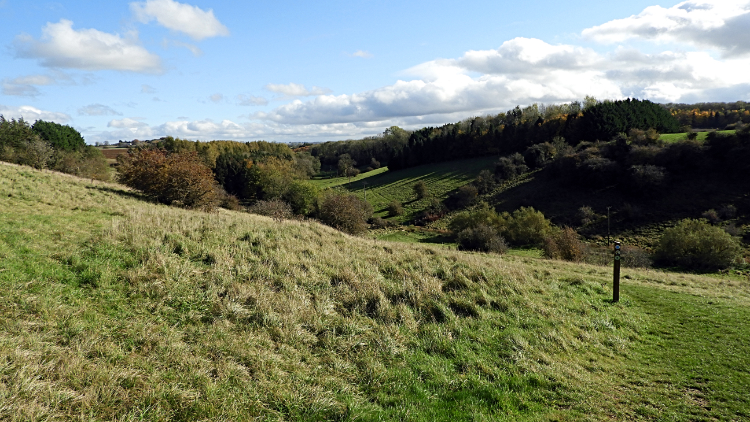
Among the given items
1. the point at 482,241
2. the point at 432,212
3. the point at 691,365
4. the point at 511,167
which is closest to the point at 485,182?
the point at 511,167

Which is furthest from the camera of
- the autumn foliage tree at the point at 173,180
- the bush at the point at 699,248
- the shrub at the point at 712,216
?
the shrub at the point at 712,216

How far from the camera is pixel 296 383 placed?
5.35 meters

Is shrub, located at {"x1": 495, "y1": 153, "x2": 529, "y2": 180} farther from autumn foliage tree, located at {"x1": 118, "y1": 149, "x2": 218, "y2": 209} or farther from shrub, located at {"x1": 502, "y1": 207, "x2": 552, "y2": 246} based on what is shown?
autumn foliage tree, located at {"x1": 118, "y1": 149, "x2": 218, "y2": 209}

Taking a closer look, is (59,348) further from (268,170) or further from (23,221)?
(268,170)

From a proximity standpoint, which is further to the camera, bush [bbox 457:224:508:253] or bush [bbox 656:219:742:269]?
bush [bbox 457:224:508:253]

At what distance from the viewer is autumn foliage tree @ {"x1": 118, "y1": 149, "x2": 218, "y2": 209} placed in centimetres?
2569

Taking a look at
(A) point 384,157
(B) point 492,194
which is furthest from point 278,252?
(A) point 384,157

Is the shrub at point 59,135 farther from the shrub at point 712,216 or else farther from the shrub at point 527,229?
the shrub at point 712,216

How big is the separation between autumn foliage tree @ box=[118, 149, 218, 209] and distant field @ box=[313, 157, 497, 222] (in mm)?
40740

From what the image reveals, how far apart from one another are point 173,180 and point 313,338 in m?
23.2

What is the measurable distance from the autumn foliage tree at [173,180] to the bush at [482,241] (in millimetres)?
26686

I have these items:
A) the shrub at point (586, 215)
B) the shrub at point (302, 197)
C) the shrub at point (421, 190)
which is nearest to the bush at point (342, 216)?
Result: the shrub at point (302, 197)

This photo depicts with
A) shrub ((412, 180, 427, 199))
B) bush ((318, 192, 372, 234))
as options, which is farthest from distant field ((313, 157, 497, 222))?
bush ((318, 192, 372, 234))

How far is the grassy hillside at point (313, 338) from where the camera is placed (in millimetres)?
4785
